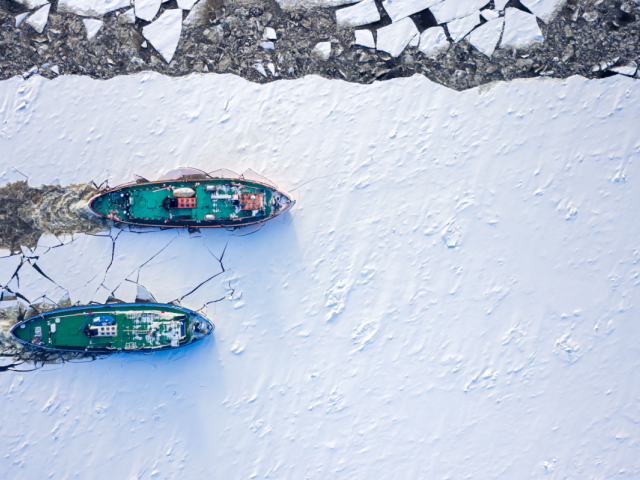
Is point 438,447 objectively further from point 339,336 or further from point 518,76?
point 518,76

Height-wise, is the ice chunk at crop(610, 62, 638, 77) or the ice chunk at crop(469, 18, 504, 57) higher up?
the ice chunk at crop(469, 18, 504, 57)

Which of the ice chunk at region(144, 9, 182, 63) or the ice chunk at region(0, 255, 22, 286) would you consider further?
the ice chunk at region(144, 9, 182, 63)

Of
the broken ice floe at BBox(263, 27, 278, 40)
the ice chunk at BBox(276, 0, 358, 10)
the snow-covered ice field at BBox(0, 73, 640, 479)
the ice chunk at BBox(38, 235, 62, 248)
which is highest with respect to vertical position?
the ice chunk at BBox(276, 0, 358, 10)

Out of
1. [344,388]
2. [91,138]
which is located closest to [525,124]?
[344,388]

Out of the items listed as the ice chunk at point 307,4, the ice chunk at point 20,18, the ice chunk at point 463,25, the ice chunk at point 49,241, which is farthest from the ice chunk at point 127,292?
the ice chunk at point 463,25

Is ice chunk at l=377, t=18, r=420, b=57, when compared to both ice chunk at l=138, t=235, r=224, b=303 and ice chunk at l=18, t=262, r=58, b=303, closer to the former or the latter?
ice chunk at l=138, t=235, r=224, b=303

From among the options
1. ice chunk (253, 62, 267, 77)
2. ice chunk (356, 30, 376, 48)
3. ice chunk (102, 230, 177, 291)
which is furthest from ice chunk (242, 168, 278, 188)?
ice chunk (356, 30, 376, 48)
